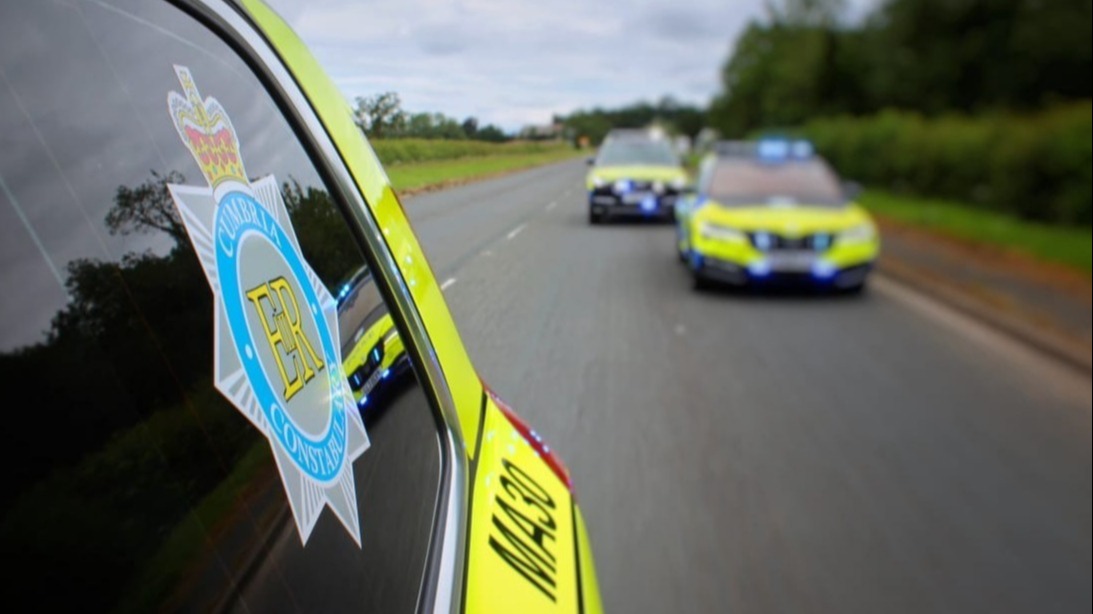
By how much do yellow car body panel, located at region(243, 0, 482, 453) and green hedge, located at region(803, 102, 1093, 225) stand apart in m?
14.5

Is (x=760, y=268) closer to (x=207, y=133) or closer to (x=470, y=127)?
(x=470, y=127)

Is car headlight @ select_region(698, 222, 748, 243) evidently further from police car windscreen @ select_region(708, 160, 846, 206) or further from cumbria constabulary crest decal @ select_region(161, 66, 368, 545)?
cumbria constabulary crest decal @ select_region(161, 66, 368, 545)

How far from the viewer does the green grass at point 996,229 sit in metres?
13.7

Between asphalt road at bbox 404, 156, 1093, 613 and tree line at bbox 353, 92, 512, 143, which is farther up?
tree line at bbox 353, 92, 512, 143

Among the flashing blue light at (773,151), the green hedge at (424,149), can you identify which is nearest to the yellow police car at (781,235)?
the flashing blue light at (773,151)

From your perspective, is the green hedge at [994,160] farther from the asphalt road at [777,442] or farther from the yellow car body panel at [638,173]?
the asphalt road at [777,442]

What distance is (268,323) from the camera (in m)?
1.25

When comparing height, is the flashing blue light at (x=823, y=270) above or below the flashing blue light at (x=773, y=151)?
below

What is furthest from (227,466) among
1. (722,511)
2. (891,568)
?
(722,511)

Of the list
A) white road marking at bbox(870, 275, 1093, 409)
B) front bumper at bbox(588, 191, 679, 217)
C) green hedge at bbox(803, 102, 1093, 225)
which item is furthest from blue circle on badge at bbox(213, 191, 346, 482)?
front bumper at bbox(588, 191, 679, 217)

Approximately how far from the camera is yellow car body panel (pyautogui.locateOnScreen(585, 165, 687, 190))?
18.8 metres

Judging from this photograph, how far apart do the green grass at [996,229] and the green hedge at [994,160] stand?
0.30m

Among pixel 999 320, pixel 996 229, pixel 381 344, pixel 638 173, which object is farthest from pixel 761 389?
pixel 638 173

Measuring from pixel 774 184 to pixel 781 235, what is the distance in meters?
1.38
